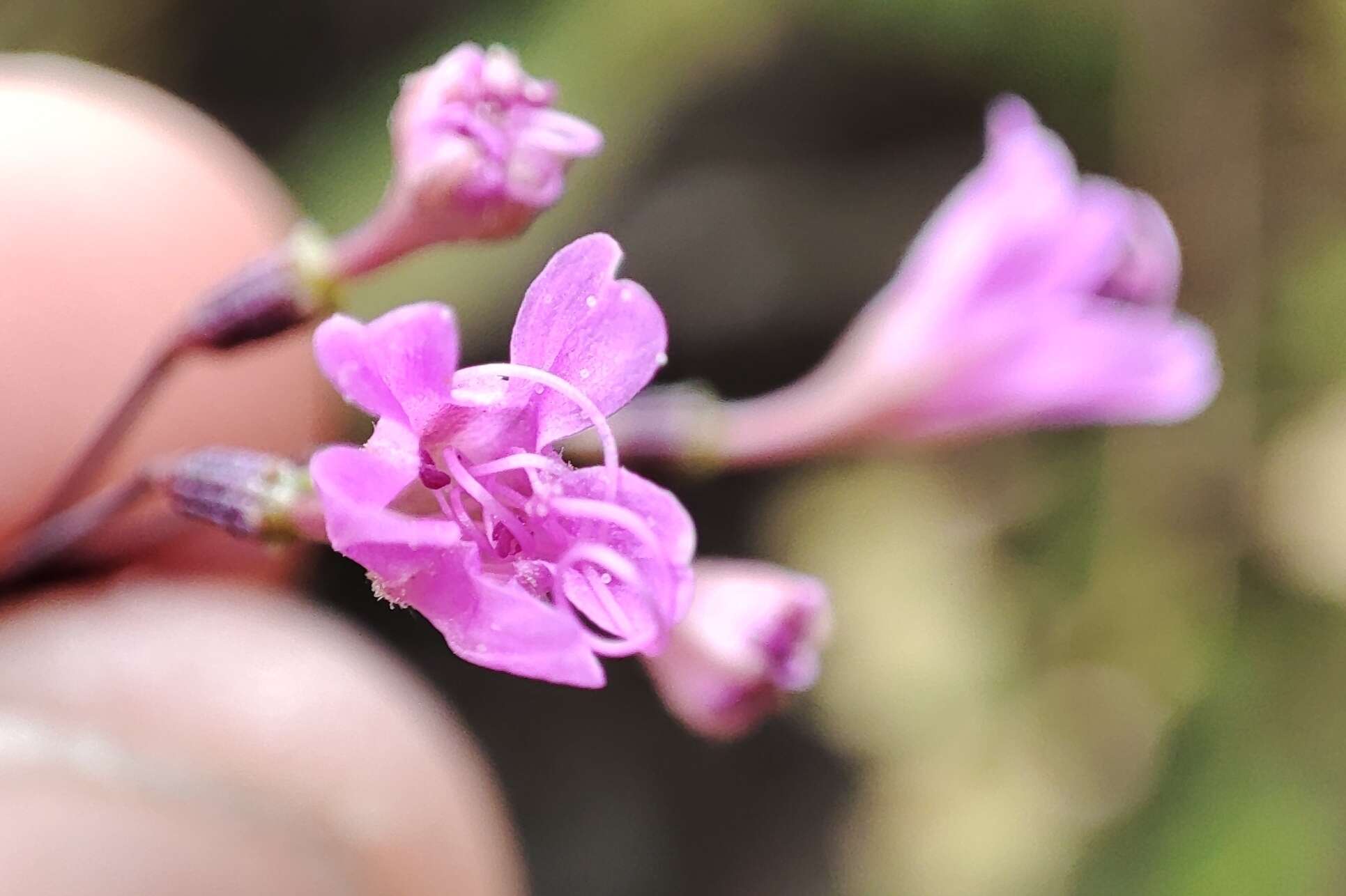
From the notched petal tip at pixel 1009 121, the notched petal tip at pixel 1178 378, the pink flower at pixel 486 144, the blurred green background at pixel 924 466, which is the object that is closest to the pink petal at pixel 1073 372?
the notched petal tip at pixel 1178 378

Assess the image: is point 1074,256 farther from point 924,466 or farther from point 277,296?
point 924,466

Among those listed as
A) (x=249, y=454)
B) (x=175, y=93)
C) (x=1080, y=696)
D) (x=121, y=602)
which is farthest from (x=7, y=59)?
(x=1080, y=696)

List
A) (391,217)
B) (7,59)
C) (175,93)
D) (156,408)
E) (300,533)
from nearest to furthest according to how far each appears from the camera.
Answer: (300,533)
(391,217)
(156,408)
(7,59)
(175,93)

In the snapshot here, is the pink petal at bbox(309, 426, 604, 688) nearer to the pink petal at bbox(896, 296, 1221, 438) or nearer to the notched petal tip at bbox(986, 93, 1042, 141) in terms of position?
the pink petal at bbox(896, 296, 1221, 438)

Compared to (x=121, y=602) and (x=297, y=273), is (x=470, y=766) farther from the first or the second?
(x=297, y=273)

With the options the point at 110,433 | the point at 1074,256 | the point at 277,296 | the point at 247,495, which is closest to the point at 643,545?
the point at 247,495

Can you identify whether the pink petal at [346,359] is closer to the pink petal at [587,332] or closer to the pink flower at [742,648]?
the pink petal at [587,332]
